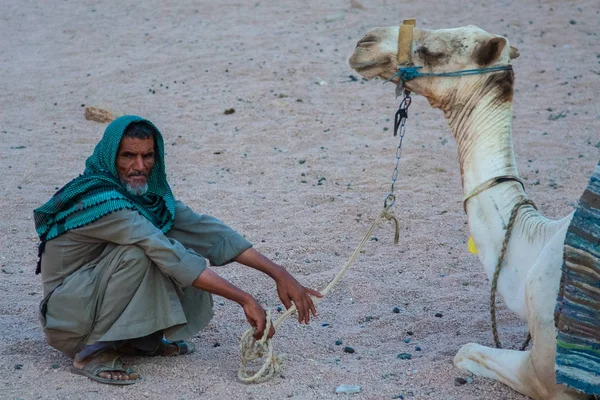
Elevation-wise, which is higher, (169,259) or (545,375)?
(169,259)

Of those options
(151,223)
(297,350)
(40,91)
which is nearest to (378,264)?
(297,350)

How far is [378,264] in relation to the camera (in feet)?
19.8

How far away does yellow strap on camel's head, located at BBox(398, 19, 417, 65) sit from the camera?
4156mm

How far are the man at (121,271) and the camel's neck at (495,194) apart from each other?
0.91 metres

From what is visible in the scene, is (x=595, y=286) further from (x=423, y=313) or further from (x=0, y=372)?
(x=0, y=372)

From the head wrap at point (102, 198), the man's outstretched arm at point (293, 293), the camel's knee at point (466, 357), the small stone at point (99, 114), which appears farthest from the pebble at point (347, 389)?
the small stone at point (99, 114)

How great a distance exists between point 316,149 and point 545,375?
5.07 m

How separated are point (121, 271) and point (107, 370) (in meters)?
0.49

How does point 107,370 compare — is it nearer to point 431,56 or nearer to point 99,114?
point 431,56

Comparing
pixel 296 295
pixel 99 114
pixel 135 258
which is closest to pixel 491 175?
pixel 296 295

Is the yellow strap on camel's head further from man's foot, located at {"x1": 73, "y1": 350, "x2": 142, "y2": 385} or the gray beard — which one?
man's foot, located at {"x1": 73, "y1": 350, "x2": 142, "y2": 385}

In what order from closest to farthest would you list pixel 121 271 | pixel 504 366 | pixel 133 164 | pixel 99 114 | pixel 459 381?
1. pixel 504 366
2. pixel 459 381
3. pixel 121 271
4. pixel 133 164
5. pixel 99 114

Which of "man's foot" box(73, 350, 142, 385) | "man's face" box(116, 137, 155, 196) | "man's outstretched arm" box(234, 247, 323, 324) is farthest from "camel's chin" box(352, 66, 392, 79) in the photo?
"man's foot" box(73, 350, 142, 385)

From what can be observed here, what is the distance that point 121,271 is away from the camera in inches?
163
